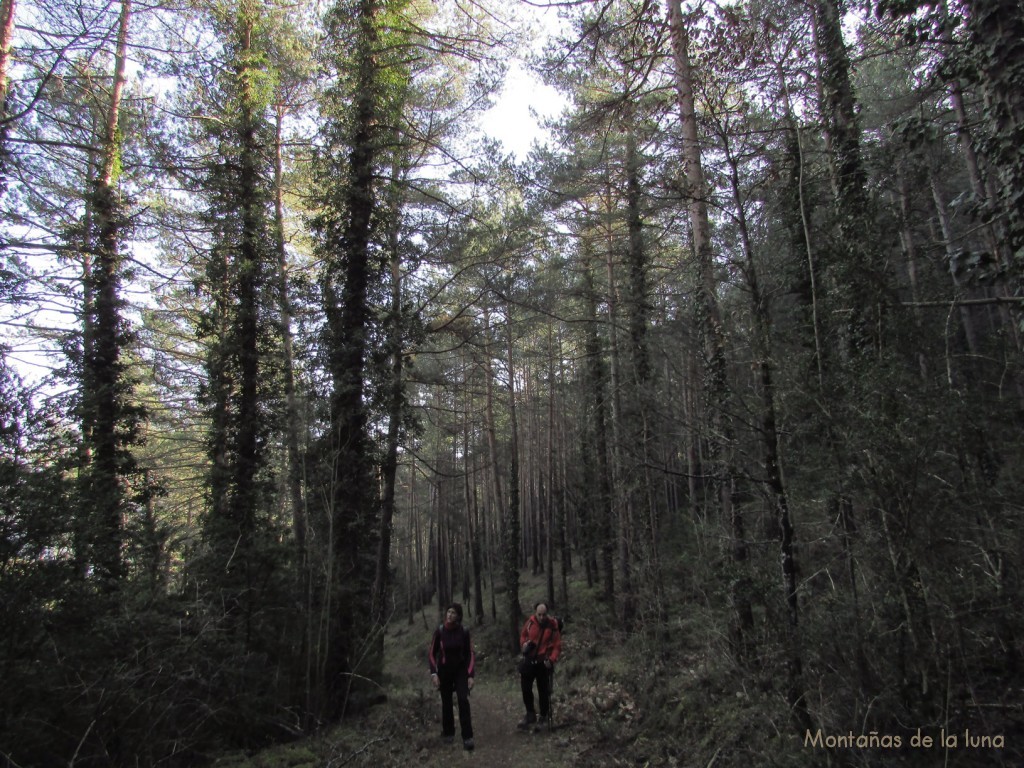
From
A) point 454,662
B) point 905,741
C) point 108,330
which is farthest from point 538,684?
point 108,330

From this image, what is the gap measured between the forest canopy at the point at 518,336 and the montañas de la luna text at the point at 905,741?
9 centimetres

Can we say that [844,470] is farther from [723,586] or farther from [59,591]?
[59,591]

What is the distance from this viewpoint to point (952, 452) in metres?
3.59

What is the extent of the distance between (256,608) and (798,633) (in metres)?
6.74

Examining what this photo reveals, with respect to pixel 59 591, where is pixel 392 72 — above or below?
above

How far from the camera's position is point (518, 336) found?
15273 mm

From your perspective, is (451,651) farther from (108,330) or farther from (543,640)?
(108,330)

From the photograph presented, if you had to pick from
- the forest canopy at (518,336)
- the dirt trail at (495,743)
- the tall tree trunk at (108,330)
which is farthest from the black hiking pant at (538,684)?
the tall tree trunk at (108,330)

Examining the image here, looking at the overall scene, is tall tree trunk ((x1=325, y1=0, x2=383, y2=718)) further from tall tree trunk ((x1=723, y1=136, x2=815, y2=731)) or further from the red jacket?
tall tree trunk ((x1=723, y1=136, x2=815, y2=731))

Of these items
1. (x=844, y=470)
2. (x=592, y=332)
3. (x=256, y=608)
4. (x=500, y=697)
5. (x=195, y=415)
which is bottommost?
(x=500, y=697)

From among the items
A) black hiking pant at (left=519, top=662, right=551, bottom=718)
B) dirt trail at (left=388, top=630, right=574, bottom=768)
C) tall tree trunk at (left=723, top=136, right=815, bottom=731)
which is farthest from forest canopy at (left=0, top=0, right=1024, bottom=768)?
black hiking pant at (left=519, top=662, right=551, bottom=718)

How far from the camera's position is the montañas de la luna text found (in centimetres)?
298

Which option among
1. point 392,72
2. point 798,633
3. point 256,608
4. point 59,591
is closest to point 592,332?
point 392,72

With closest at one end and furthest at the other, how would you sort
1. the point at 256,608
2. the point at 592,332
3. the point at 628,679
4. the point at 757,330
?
1. the point at 757,330
2. the point at 256,608
3. the point at 628,679
4. the point at 592,332
